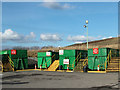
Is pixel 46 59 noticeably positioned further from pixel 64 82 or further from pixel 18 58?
pixel 64 82

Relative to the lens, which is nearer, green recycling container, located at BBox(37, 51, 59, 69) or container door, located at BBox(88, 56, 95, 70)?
container door, located at BBox(88, 56, 95, 70)

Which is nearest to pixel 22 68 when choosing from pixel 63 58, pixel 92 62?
pixel 63 58

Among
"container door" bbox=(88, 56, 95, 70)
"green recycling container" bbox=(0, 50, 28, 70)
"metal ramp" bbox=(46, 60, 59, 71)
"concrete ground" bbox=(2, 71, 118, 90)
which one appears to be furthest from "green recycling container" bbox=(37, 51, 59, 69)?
"concrete ground" bbox=(2, 71, 118, 90)

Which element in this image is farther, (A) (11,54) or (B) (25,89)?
(A) (11,54)

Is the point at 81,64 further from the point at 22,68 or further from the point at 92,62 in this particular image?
the point at 22,68

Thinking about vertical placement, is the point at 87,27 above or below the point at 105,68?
above

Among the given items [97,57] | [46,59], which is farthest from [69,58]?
[46,59]

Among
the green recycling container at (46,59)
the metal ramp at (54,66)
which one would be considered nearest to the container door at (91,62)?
the metal ramp at (54,66)

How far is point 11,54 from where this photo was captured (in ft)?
94.4

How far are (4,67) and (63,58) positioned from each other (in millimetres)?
9264

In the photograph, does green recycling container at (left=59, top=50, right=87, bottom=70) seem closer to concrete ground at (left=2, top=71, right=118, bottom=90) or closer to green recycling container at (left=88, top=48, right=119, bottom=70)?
green recycling container at (left=88, top=48, right=119, bottom=70)

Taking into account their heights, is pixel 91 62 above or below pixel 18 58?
below

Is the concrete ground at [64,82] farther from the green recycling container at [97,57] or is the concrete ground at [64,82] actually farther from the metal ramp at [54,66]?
the metal ramp at [54,66]

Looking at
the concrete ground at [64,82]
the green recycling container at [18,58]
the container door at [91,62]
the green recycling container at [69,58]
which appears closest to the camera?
the concrete ground at [64,82]
